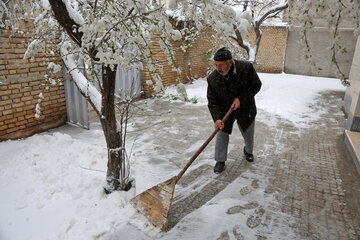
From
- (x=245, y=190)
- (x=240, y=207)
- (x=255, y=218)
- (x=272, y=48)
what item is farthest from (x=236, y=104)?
(x=272, y=48)

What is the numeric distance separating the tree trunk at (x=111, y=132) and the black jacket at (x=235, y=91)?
1.42 metres

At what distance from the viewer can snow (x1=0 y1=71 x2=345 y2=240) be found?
241 cm

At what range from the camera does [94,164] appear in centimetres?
363

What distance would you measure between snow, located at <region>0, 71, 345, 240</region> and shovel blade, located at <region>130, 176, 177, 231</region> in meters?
0.07

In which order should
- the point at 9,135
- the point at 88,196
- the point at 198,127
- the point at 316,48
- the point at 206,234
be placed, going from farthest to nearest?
the point at 316,48 → the point at 198,127 → the point at 9,135 → the point at 88,196 → the point at 206,234

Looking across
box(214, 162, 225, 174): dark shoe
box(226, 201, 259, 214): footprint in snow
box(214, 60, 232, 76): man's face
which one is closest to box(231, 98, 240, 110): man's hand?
box(214, 60, 232, 76): man's face

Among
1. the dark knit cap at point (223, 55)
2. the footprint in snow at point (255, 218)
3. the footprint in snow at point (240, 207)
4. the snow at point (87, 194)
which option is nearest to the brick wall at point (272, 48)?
the snow at point (87, 194)

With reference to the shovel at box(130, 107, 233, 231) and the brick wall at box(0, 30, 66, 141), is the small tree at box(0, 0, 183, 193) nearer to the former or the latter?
the shovel at box(130, 107, 233, 231)

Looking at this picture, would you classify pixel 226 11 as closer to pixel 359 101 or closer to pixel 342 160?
pixel 342 160

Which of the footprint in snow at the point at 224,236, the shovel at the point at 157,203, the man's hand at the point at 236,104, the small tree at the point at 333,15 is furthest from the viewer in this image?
the man's hand at the point at 236,104

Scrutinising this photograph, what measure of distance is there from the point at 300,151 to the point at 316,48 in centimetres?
1224

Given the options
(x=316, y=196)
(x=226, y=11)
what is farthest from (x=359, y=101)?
(x=226, y=11)

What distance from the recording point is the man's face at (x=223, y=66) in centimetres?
298

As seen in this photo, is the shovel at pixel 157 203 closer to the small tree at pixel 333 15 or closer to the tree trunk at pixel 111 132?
the tree trunk at pixel 111 132
